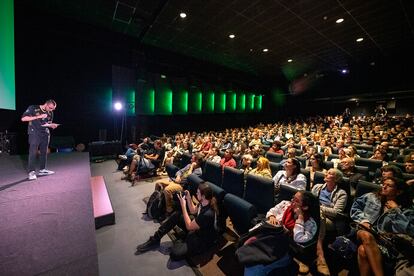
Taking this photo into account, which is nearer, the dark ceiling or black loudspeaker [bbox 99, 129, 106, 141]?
the dark ceiling

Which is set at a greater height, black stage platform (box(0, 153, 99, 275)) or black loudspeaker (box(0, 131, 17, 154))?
black loudspeaker (box(0, 131, 17, 154))

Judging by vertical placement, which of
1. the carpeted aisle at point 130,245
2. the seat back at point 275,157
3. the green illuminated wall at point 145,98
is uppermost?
the green illuminated wall at point 145,98

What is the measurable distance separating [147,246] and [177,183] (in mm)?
1200

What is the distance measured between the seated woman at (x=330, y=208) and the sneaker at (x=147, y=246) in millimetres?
1780

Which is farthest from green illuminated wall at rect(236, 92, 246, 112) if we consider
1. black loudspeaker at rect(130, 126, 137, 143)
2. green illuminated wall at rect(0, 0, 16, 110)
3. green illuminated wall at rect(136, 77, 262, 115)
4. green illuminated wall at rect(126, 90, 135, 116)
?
green illuminated wall at rect(0, 0, 16, 110)

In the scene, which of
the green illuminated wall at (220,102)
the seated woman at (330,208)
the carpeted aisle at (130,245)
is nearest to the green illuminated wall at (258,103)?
the green illuminated wall at (220,102)

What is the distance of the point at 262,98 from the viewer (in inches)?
573

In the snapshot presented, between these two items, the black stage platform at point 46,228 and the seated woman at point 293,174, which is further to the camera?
the seated woman at point 293,174

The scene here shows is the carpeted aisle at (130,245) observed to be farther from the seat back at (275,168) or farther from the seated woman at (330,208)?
the seat back at (275,168)

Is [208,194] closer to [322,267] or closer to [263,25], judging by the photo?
[322,267]

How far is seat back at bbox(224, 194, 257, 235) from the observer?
222 cm

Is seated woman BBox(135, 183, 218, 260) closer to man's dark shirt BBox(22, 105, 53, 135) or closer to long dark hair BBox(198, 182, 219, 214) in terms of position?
long dark hair BBox(198, 182, 219, 214)

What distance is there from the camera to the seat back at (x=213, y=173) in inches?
133

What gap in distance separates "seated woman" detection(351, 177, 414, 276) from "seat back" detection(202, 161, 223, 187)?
71.6 inches
